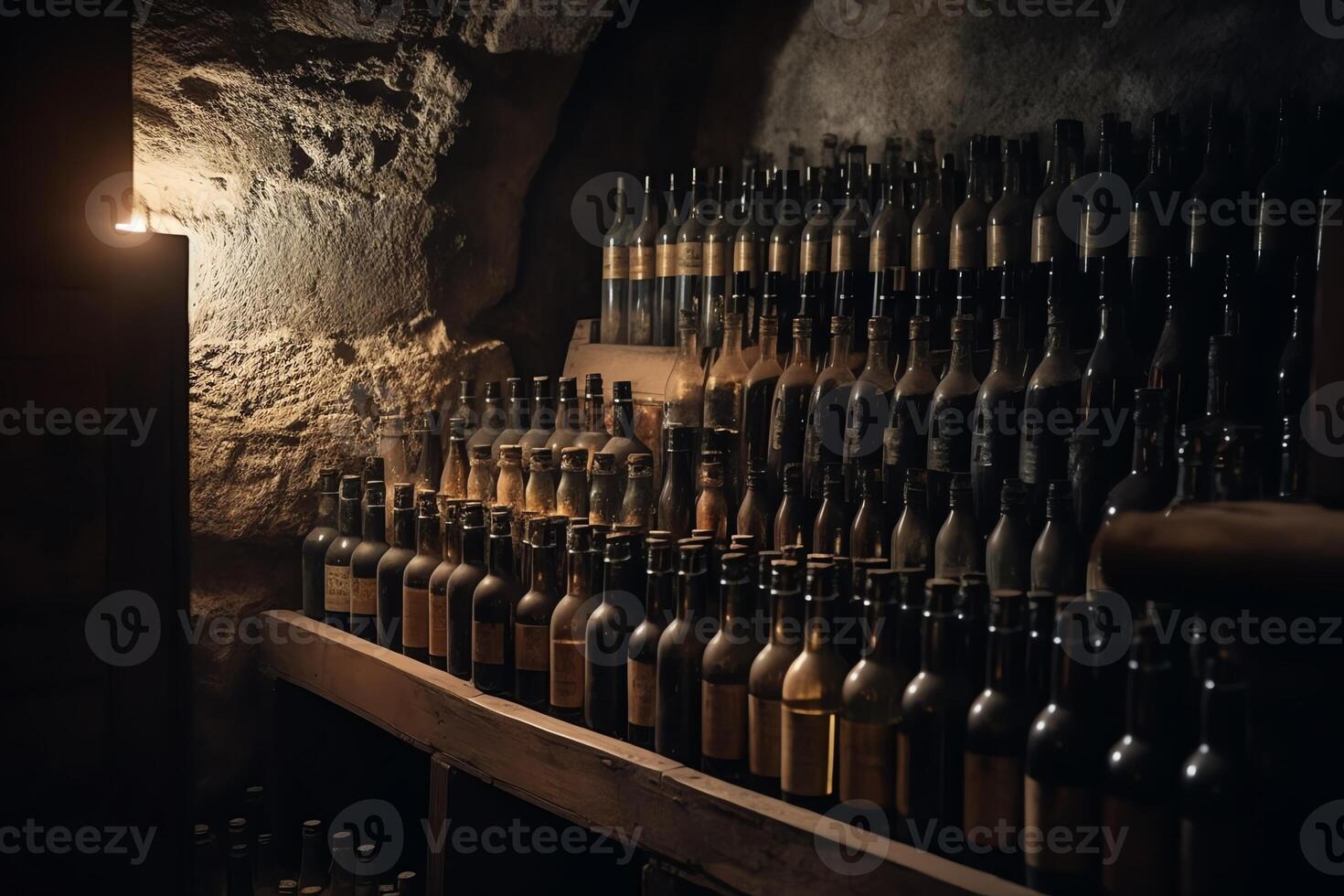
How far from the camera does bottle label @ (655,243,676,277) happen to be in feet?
8.61

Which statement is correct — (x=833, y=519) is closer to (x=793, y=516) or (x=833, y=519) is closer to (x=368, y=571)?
(x=793, y=516)

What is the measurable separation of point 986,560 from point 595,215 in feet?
6.20

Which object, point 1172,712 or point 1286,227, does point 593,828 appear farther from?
point 1286,227

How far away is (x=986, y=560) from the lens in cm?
160

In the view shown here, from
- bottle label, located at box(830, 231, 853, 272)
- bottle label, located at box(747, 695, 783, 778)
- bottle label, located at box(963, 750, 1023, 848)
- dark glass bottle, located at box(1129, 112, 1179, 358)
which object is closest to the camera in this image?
bottle label, located at box(963, 750, 1023, 848)

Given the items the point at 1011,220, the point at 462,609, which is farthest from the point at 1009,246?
the point at 462,609

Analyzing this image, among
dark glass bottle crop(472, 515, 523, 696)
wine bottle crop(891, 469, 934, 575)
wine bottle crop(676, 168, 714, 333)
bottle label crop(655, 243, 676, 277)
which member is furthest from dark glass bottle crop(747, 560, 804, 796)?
bottle label crop(655, 243, 676, 277)

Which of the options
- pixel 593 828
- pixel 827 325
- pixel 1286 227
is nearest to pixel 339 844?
pixel 593 828

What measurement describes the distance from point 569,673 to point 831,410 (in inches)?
24.4

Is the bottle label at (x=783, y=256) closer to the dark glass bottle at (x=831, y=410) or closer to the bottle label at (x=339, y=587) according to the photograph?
the dark glass bottle at (x=831, y=410)

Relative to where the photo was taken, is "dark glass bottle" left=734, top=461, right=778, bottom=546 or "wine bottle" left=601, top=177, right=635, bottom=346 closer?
"dark glass bottle" left=734, top=461, right=778, bottom=546

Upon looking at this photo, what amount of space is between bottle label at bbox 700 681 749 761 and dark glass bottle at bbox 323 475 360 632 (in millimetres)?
1072

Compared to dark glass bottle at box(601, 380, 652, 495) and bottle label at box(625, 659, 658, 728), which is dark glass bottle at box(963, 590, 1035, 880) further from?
dark glass bottle at box(601, 380, 652, 495)

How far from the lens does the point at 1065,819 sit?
1215 mm
